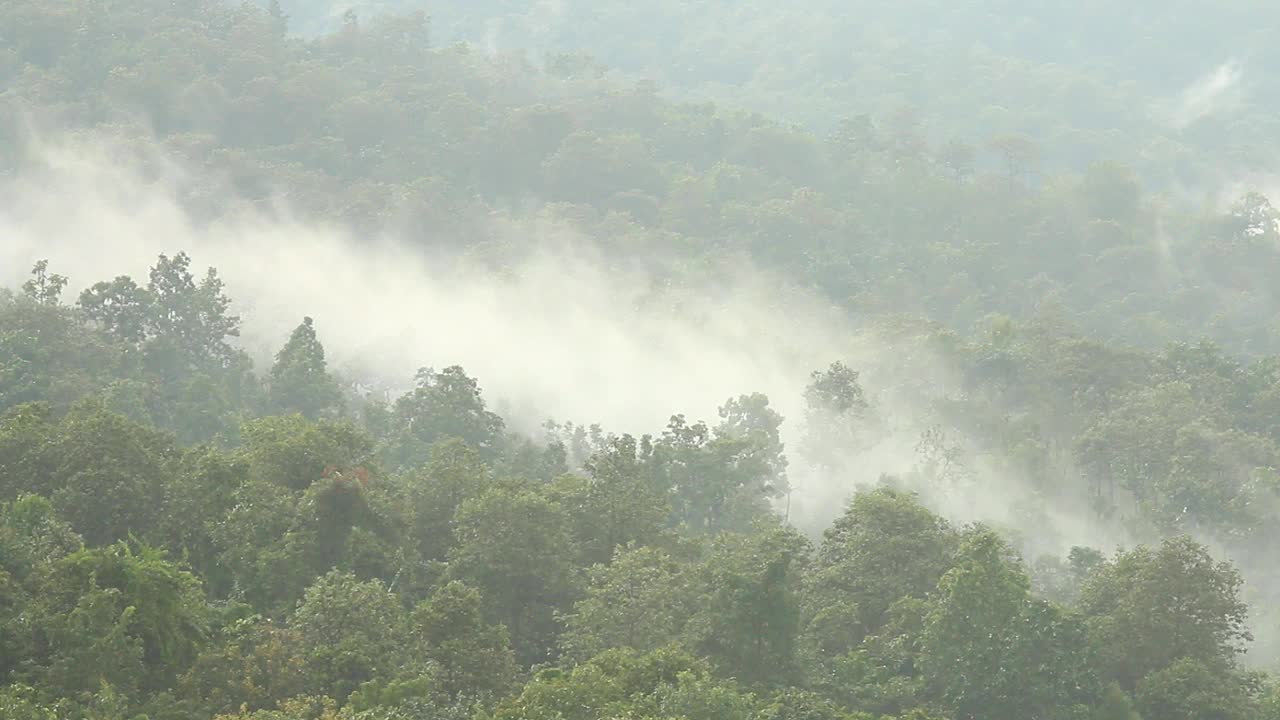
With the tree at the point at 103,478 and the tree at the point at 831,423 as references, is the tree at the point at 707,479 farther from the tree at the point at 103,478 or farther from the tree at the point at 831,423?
the tree at the point at 103,478

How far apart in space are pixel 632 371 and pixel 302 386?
2360 centimetres

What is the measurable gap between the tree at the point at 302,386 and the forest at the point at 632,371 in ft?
0.76

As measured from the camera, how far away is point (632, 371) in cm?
8619

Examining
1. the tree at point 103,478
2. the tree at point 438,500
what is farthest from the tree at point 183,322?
the tree at point 103,478

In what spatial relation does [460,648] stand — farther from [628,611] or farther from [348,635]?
[628,611]

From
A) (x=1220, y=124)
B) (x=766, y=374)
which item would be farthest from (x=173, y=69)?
(x=1220, y=124)

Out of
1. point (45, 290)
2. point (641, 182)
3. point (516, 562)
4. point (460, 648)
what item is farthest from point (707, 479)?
point (641, 182)

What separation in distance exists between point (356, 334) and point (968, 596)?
183ft

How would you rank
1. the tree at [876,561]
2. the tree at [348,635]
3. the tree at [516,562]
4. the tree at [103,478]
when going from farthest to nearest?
the tree at [876,561] < the tree at [516,562] < the tree at [103,478] < the tree at [348,635]

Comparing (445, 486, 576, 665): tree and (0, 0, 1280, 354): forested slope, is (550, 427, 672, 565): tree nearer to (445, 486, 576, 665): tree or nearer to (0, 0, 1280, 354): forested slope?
(445, 486, 576, 665): tree

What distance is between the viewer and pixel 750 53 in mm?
172250

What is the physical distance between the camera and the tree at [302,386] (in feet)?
224

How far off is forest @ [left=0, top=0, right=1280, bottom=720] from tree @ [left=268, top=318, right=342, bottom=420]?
0.23m

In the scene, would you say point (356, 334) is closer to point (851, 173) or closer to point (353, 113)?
point (353, 113)
